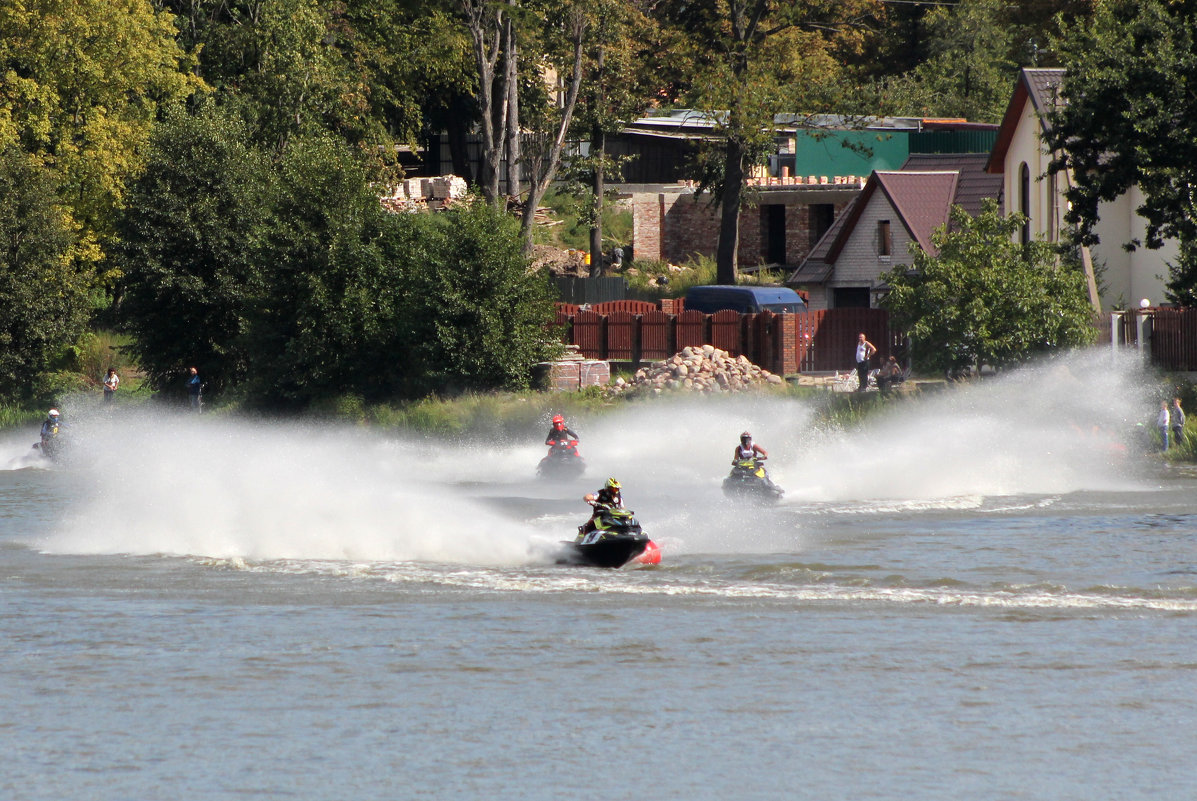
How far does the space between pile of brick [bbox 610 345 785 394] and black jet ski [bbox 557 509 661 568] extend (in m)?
19.2

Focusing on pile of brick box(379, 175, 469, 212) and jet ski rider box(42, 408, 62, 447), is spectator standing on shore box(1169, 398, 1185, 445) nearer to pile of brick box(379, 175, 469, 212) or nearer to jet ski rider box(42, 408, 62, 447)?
jet ski rider box(42, 408, 62, 447)

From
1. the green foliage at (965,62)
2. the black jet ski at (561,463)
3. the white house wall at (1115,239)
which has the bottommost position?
the black jet ski at (561,463)

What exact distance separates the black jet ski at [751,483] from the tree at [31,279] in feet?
98.8

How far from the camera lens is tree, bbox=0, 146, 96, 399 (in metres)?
48.9

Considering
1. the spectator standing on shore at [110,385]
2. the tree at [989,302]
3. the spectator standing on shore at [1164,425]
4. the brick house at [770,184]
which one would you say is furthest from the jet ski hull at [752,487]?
the brick house at [770,184]

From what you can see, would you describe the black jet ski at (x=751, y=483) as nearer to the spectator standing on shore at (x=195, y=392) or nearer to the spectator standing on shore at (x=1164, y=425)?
the spectator standing on shore at (x=1164, y=425)

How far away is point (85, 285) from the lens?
Result: 171 ft

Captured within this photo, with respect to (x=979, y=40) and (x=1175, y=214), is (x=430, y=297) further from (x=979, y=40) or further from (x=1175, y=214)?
(x=979, y=40)

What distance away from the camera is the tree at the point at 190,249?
48438 mm

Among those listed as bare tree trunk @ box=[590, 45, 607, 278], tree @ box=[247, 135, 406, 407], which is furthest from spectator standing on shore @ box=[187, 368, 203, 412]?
bare tree trunk @ box=[590, 45, 607, 278]

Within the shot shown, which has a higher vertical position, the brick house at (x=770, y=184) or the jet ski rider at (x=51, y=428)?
the brick house at (x=770, y=184)

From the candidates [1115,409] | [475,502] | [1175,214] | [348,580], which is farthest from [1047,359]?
[348,580]

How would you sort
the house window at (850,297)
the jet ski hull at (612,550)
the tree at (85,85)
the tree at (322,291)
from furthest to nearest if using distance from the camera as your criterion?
the house window at (850,297)
the tree at (85,85)
the tree at (322,291)
the jet ski hull at (612,550)

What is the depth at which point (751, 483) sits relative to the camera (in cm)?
2697
